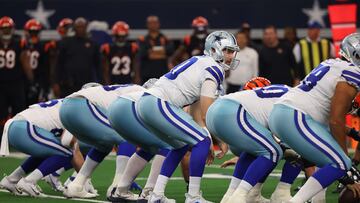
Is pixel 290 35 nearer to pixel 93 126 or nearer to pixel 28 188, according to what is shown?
pixel 93 126

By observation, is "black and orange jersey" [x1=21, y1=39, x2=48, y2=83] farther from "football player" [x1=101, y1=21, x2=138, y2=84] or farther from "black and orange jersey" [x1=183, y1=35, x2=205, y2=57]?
"black and orange jersey" [x1=183, y1=35, x2=205, y2=57]

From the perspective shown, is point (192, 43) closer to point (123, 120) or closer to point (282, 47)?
point (282, 47)

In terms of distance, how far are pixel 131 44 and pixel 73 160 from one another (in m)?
5.60

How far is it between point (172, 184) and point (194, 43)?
4913 mm

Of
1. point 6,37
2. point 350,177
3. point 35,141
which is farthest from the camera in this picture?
point 6,37

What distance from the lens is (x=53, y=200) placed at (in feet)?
31.2

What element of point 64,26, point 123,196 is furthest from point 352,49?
point 64,26

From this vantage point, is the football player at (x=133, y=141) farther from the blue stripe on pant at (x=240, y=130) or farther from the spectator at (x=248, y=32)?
the spectator at (x=248, y=32)

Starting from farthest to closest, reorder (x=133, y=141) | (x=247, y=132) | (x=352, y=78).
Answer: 1. (x=133, y=141)
2. (x=247, y=132)
3. (x=352, y=78)

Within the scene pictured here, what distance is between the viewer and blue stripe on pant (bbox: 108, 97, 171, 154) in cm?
892

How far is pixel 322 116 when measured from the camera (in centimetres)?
796

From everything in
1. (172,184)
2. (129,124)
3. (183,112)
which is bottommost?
(172,184)

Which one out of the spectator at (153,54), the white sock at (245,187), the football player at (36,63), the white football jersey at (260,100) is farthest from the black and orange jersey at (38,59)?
the white sock at (245,187)

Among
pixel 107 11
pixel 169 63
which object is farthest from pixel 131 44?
pixel 107 11
